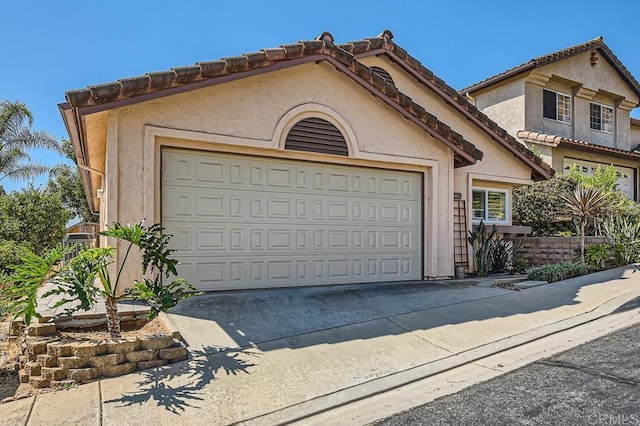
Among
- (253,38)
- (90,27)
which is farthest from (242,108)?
(90,27)

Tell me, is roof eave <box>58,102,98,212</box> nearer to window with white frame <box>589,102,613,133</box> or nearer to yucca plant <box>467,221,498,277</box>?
yucca plant <box>467,221,498,277</box>

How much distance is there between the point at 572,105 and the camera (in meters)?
21.3

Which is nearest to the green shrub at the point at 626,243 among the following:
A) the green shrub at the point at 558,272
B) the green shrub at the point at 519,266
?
the green shrub at the point at 558,272

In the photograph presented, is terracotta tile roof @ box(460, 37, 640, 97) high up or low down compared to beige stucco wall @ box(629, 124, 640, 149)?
up

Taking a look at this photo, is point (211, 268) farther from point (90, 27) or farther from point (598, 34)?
point (598, 34)

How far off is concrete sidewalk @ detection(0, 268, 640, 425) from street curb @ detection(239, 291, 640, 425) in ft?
0.04

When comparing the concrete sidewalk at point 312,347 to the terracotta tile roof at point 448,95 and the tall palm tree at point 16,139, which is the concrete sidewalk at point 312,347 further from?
the tall palm tree at point 16,139

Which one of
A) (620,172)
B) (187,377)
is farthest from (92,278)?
(620,172)

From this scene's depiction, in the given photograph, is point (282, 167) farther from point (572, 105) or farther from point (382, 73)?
point (572, 105)

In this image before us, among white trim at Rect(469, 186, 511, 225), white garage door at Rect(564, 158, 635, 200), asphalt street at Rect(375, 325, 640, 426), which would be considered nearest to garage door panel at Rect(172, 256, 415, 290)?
white trim at Rect(469, 186, 511, 225)

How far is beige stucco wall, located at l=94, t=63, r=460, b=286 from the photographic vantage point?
7.32 m

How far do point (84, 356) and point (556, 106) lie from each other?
2255 centimetres

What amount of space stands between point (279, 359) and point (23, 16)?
11571 millimetres

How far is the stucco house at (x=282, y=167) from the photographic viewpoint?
737cm
